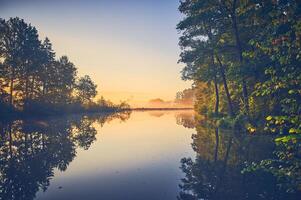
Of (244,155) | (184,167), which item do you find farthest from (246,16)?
(184,167)

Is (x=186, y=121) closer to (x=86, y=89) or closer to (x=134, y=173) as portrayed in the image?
(x=134, y=173)

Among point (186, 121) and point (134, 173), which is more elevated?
point (134, 173)

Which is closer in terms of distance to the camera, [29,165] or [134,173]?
[134,173]

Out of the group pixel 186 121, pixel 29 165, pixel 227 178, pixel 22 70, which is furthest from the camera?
pixel 22 70

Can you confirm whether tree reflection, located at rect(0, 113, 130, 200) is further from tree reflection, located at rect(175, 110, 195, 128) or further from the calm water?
tree reflection, located at rect(175, 110, 195, 128)

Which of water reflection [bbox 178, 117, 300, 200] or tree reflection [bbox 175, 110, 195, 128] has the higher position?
water reflection [bbox 178, 117, 300, 200]

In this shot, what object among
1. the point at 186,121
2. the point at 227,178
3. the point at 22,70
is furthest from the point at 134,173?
the point at 22,70

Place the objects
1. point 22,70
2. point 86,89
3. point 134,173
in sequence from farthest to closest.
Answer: point 86,89
point 22,70
point 134,173

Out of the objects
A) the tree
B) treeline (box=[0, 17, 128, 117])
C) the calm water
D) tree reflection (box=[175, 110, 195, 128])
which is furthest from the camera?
the tree

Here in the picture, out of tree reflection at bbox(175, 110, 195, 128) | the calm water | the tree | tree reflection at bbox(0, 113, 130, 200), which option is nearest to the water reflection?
the calm water

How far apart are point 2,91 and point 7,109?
22.1 ft

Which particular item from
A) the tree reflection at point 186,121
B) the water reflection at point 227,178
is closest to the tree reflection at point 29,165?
the water reflection at point 227,178

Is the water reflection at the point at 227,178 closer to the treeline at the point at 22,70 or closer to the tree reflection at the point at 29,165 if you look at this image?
the tree reflection at the point at 29,165

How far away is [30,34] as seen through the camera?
55.0 m
